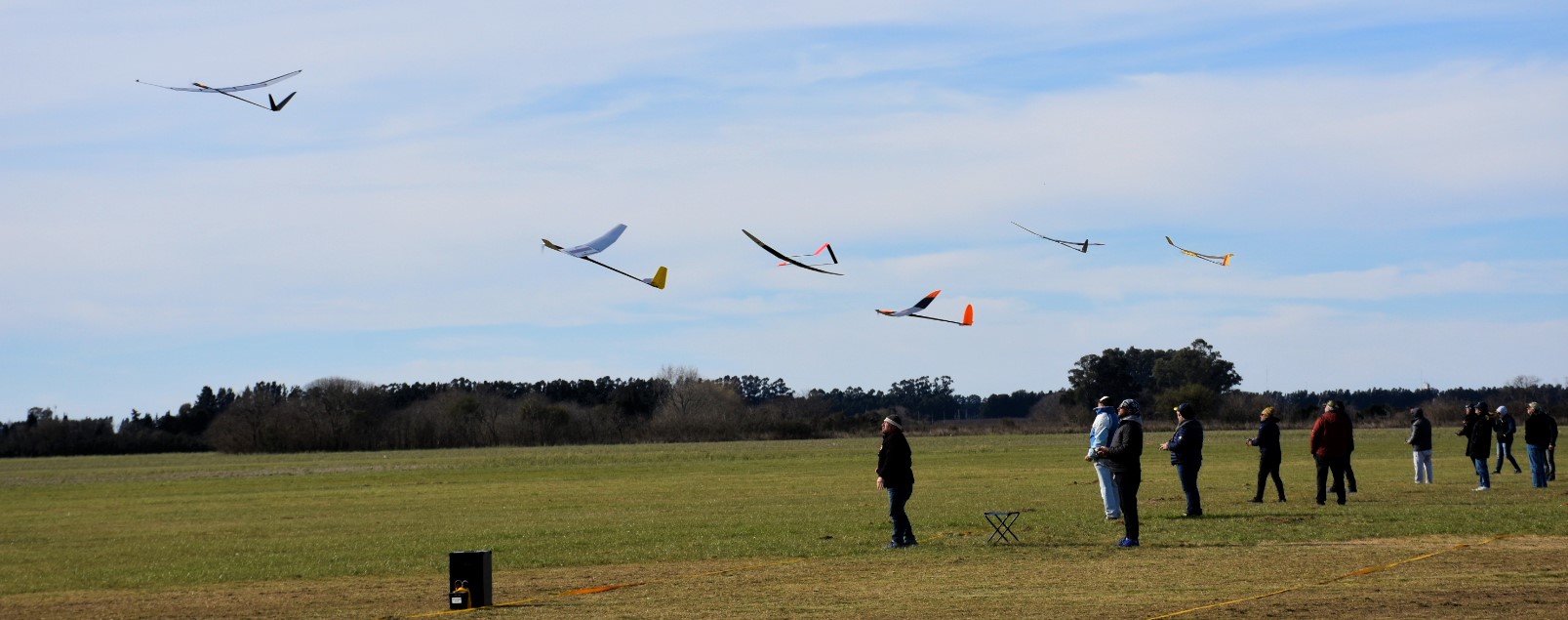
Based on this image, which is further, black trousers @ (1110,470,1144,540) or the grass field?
black trousers @ (1110,470,1144,540)

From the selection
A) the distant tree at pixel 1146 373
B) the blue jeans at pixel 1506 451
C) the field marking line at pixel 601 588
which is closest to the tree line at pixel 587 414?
the distant tree at pixel 1146 373

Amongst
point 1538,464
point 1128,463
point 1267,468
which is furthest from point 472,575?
point 1538,464

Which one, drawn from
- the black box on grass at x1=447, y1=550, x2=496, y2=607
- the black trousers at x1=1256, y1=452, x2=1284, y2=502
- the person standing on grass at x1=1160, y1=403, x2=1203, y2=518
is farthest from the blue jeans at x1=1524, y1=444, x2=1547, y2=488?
the black box on grass at x1=447, y1=550, x2=496, y2=607

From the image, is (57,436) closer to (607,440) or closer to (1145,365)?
(607,440)

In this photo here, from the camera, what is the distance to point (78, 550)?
24500mm

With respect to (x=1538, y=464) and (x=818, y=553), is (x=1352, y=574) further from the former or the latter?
(x=1538, y=464)

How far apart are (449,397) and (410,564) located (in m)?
143

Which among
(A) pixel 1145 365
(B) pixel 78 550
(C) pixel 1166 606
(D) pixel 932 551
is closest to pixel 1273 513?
(D) pixel 932 551

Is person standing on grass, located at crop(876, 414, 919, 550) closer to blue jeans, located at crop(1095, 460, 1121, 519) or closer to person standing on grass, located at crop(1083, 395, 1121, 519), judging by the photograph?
person standing on grass, located at crop(1083, 395, 1121, 519)

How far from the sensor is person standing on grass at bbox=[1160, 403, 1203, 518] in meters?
20.7

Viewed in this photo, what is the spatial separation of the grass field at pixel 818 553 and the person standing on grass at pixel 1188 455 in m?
0.49

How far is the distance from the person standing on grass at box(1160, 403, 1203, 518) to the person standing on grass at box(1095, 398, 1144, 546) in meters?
3.15

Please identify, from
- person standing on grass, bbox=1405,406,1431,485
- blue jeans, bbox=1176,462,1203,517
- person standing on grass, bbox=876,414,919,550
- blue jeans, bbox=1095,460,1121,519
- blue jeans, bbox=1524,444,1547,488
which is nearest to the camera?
person standing on grass, bbox=876,414,919,550

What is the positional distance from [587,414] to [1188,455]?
12043 centimetres
